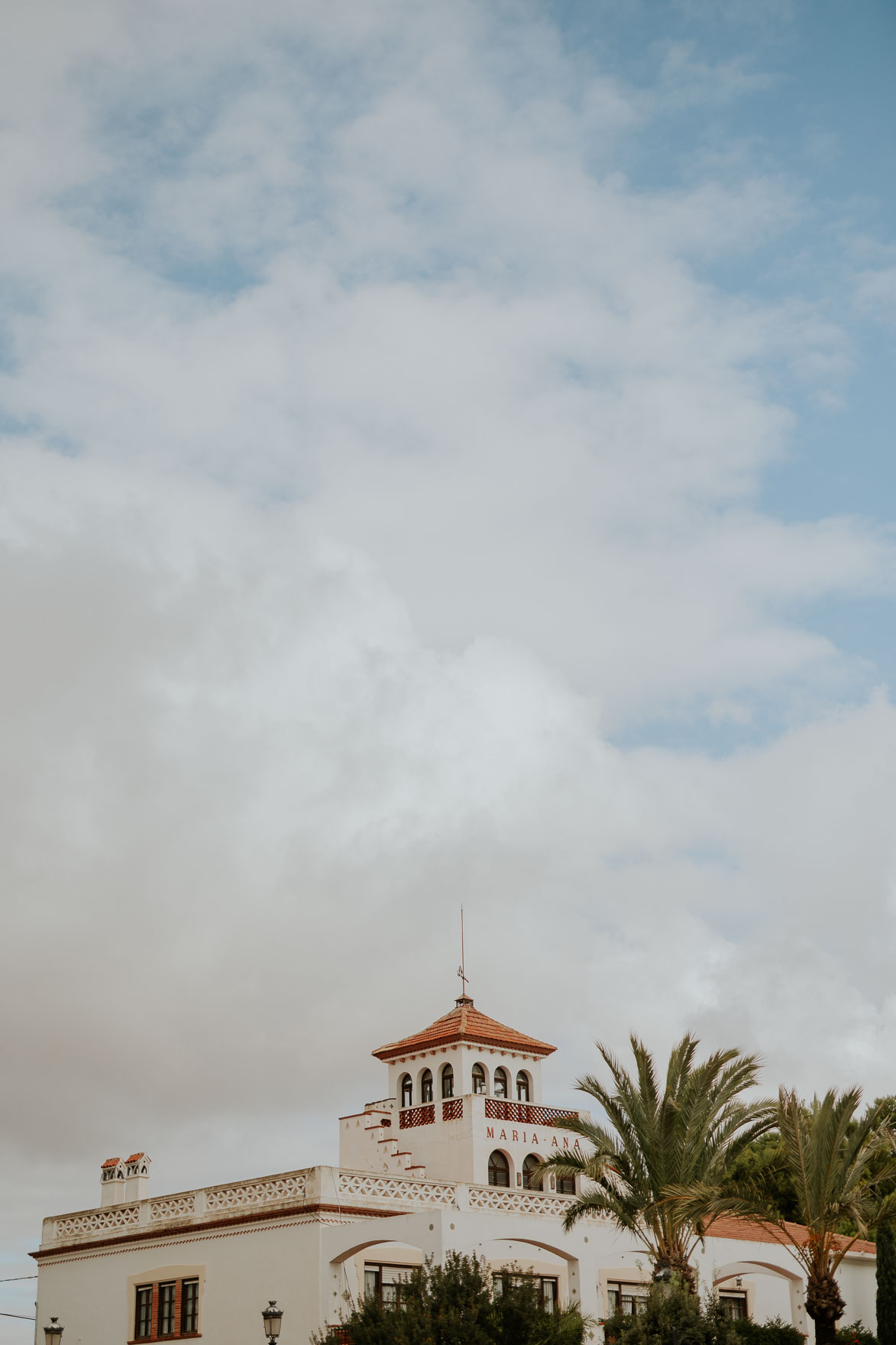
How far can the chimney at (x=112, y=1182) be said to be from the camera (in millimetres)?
A: 36719

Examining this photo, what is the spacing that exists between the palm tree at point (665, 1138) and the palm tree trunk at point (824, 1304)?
2.31 meters

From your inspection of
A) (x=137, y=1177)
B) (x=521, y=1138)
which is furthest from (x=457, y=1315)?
(x=521, y=1138)

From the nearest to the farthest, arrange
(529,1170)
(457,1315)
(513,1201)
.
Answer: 1. (457,1315)
2. (513,1201)
3. (529,1170)

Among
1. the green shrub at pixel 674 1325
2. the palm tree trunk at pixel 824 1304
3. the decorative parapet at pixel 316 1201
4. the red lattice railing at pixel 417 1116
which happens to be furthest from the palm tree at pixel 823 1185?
the red lattice railing at pixel 417 1116

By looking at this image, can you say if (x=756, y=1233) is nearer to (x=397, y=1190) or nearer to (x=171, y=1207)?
(x=397, y=1190)

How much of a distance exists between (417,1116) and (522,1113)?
3.01 m

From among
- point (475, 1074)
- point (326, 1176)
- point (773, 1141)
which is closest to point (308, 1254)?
point (326, 1176)

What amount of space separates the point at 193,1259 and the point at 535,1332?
393 inches

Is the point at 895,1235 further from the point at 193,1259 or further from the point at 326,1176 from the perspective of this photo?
the point at 193,1259

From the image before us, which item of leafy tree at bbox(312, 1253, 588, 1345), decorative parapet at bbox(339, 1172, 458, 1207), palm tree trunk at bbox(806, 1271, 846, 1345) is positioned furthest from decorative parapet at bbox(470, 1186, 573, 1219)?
palm tree trunk at bbox(806, 1271, 846, 1345)

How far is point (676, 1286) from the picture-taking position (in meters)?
26.2

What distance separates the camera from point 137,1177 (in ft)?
120

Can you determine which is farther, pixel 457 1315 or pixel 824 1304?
pixel 824 1304

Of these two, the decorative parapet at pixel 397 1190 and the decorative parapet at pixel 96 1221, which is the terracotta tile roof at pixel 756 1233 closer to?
the decorative parapet at pixel 397 1190
